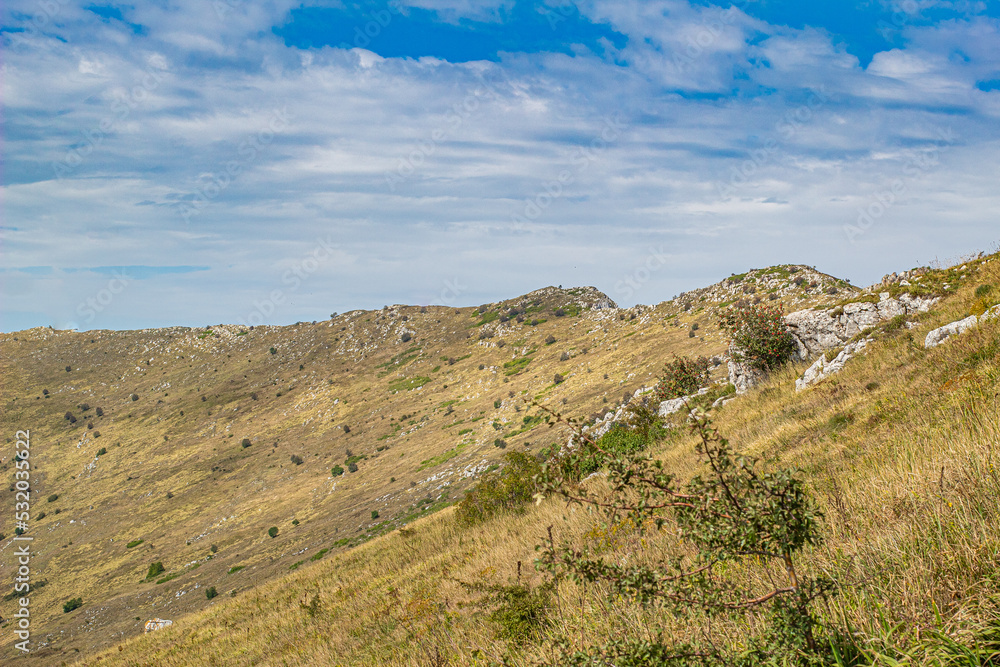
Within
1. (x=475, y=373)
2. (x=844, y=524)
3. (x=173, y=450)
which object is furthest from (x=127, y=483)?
(x=844, y=524)

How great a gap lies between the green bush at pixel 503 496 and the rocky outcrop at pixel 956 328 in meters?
9.70

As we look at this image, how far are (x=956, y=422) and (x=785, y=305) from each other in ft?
135

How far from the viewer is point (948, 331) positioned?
10.7 metres

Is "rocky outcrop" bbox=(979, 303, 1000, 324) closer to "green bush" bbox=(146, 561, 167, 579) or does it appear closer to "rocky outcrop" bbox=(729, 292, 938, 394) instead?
"rocky outcrop" bbox=(729, 292, 938, 394)

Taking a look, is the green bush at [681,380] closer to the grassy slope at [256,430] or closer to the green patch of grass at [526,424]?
the grassy slope at [256,430]

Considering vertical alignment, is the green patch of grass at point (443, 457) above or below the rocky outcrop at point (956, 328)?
below

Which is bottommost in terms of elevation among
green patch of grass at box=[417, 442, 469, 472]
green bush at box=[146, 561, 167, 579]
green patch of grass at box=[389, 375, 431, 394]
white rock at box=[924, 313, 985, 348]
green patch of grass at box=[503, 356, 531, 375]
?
green bush at box=[146, 561, 167, 579]

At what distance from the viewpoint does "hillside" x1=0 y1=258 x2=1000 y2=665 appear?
657 cm

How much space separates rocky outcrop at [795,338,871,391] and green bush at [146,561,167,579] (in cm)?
5442

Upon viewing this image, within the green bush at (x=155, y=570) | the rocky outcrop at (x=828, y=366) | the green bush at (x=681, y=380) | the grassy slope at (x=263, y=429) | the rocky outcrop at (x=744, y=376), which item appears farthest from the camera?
the green bush at (x=155, y=570)

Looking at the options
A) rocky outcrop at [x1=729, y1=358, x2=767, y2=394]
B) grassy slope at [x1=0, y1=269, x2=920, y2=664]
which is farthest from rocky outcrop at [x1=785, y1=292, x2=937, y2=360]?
grassy slope at [x1=0, y1=269, x2=920, y2=664]

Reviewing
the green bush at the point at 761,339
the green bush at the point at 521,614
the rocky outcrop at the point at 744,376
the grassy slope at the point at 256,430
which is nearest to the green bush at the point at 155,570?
the grassy slope at the point at 256,430

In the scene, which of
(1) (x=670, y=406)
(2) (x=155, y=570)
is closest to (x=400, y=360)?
(2) (x=155, y=570)

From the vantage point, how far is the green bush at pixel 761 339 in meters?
18.2
